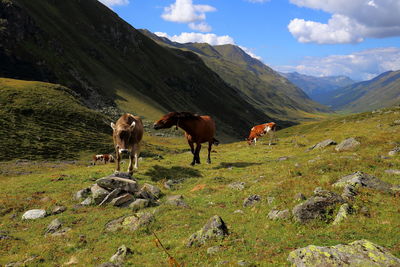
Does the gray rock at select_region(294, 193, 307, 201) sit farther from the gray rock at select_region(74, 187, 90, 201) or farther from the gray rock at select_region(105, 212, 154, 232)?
the gray rock at select_region(74, 187, 90, 201)

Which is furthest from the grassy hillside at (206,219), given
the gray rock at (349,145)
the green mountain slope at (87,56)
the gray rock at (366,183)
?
the green mountain slope at (87,56)

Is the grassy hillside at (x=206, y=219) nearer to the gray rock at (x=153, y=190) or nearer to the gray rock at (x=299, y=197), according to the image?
the gray rock at (x=299, y=197)

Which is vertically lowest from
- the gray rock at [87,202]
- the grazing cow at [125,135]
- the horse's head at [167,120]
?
the gray rock at [87,202]

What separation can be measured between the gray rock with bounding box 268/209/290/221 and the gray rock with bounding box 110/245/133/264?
6189 millimetres

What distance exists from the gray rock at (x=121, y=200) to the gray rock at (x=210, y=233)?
6970mm

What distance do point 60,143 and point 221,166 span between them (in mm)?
37123

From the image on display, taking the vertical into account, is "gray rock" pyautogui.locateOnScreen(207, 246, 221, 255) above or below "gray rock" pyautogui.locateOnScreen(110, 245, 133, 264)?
above

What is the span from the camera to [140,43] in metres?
198

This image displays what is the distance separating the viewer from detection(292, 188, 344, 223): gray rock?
11.7 meters

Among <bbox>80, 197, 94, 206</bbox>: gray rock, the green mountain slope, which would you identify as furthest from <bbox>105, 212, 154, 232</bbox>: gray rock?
the green mountain slope

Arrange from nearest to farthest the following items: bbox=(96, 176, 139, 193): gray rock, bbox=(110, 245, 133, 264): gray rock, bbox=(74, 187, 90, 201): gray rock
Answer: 1. bbox=(110, 245, 133, 264): gray rock
2. bbox=(96, 176, 139, 193): gray rock
3. bbox=(74, 187, 90, 201): gray rock

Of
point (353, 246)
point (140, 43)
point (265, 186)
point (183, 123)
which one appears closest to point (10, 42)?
point (140, 43)

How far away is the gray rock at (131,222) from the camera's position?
13.3 metres

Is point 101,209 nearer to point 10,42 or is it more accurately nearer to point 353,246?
point 353,246
